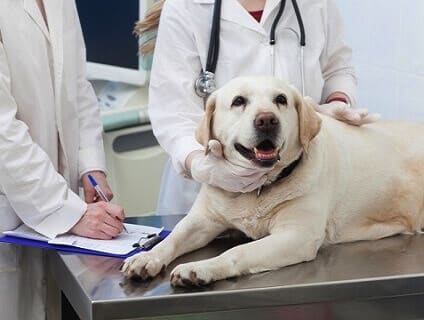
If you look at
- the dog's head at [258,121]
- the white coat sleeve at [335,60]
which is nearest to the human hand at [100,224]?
the dog's head at [258,121]

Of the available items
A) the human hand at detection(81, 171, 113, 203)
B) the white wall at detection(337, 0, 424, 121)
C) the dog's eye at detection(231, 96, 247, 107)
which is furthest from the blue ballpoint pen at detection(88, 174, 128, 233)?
the white wall at detection(337, 0, 424, 121)

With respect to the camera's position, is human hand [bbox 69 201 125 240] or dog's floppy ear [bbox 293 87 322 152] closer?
dog's floppy ear [bbox 293 87 322 152]

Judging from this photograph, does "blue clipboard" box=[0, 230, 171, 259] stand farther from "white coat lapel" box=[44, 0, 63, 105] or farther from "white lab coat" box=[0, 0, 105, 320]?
"white coat lapel" box=[44, 0, 63, 105]

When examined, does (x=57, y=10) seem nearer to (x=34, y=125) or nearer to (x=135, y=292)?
(x=34, y=125)

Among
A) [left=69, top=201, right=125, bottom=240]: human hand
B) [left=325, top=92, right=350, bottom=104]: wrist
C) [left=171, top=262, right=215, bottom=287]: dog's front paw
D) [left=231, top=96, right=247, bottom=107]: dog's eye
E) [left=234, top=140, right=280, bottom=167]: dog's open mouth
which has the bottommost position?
[left=69, top=201, right=125, bottom=240]: human hand

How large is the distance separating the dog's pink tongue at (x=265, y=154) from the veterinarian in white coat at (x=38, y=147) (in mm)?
352

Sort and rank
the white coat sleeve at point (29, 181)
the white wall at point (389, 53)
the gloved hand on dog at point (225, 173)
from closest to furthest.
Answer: the gloved hand on dog at point (225, 173), the white coat sleeve at point (29, 181), the white wall at point (389, 53)

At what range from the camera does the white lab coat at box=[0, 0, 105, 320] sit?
1.41 metres

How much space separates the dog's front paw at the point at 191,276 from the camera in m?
1.17

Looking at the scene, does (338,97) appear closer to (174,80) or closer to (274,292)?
(174,80)

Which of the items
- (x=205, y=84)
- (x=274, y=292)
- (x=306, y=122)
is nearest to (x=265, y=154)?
(x=306, y=122)

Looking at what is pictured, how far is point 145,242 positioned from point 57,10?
1.70 feet

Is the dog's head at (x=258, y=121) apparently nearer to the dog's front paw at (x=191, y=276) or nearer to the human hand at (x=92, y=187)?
the dog's front paw at (x=191, y=276)

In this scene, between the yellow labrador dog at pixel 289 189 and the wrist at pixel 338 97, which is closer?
the yellow labrador dog at pixel 289 189
